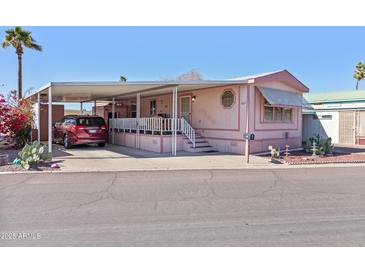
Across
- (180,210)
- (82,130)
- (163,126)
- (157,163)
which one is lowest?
(180,210)

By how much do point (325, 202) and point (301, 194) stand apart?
0.67 meters

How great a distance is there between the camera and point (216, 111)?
46.5 feet

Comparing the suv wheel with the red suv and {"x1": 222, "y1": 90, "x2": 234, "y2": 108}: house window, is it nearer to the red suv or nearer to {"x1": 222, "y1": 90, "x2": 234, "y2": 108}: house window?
the red suv

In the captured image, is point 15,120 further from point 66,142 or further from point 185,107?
point 185,107

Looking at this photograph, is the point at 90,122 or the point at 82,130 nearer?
the point at 82,130

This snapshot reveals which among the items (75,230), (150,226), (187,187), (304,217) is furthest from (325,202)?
(75,230)

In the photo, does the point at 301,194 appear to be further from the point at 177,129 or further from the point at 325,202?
the point at 177,129

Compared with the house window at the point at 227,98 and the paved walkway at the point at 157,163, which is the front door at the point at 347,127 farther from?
the house window at the point at 227,98

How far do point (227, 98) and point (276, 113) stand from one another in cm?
288

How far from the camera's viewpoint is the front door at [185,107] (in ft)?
52.1

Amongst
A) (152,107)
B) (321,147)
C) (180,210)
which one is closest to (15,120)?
(152,107)

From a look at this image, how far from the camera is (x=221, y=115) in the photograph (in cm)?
1394

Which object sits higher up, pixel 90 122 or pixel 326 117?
pixel 326 117

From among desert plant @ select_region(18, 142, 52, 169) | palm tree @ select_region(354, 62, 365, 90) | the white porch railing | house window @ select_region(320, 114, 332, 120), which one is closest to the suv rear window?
the white porch railing
